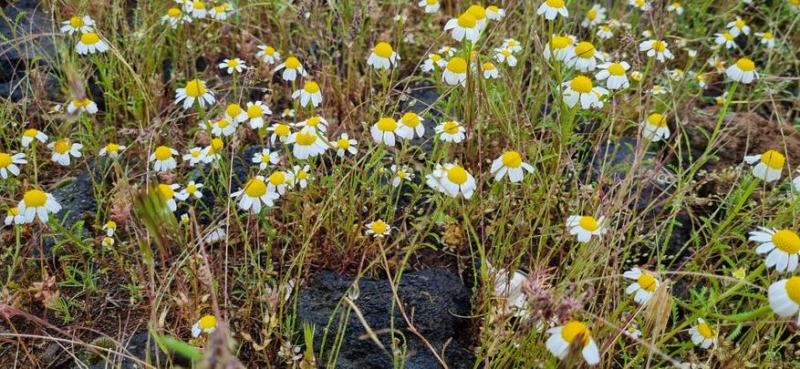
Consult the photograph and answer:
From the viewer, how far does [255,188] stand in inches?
75.7

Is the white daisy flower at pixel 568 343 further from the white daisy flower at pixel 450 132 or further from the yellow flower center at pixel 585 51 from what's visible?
the yellow flower center at pixel 585 51

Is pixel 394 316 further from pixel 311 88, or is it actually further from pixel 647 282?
pixel 311 88

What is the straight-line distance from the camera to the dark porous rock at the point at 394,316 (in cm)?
187

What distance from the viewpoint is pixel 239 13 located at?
3.18 metres

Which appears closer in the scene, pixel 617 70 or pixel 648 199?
pixel 617 70

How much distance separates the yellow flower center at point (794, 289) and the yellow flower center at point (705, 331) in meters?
0.50

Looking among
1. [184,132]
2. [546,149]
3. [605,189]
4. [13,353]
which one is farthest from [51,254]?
[605,189]

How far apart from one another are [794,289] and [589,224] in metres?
0.56

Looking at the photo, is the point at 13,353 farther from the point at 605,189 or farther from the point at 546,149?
the point at 605,189

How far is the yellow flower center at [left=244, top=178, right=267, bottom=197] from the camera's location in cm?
192

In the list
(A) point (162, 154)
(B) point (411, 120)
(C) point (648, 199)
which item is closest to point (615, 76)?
(C) point (648, 199)

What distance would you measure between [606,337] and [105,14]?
103 inches

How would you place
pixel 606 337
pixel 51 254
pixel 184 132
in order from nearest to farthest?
pixel 606 337
pixel 51 254
pixel 184 132

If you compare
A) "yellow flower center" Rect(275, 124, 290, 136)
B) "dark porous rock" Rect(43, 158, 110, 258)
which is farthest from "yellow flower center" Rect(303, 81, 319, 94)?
"dark porous rock" Rect(43, 158, 110, 258)
